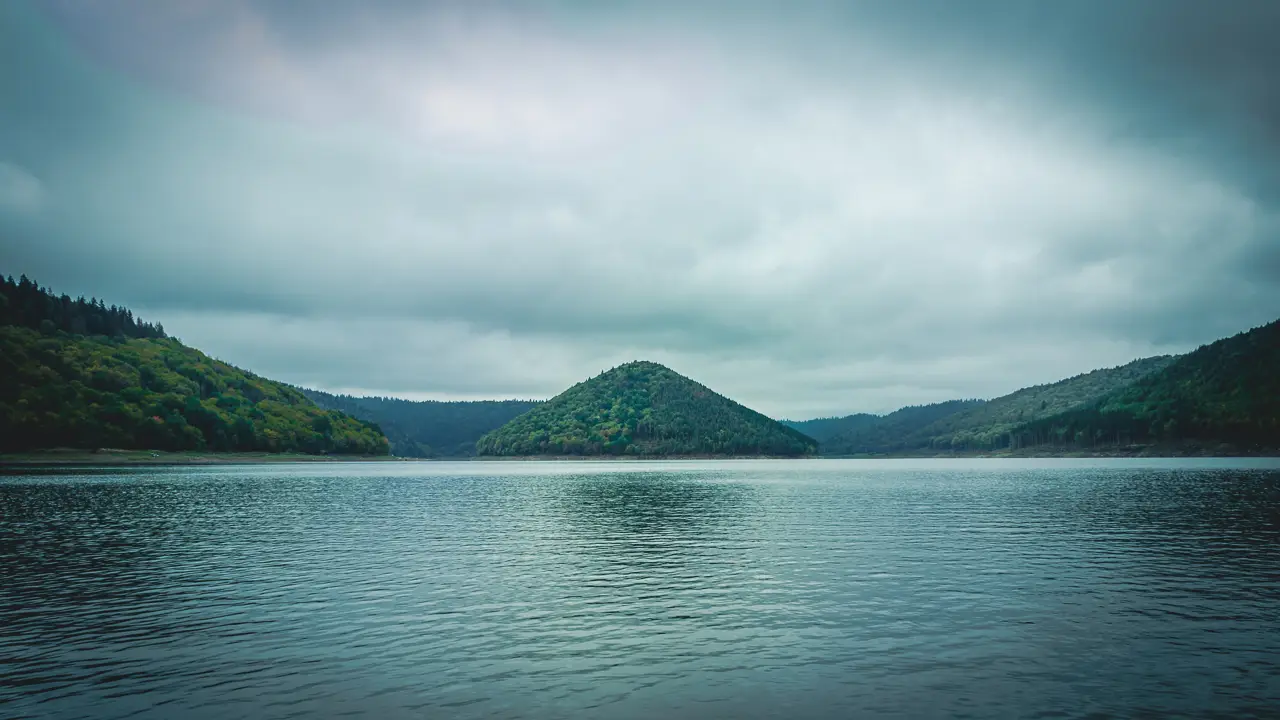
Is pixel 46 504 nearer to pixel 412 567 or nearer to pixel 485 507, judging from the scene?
pixel 485 507

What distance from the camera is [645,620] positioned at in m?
36.4

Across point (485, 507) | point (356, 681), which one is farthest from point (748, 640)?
point (485, 507)

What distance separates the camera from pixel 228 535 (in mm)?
71500

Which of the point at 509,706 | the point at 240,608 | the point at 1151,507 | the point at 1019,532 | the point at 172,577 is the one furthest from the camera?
the point at 1151,507

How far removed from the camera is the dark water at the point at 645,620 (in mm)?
25016

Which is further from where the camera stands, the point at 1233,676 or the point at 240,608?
the point at 240,608

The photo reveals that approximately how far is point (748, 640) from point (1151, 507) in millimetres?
84475

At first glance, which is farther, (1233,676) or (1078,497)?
(1078,497)

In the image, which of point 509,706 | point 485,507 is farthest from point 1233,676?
point 485,507

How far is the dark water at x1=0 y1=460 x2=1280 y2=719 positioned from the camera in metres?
25.0

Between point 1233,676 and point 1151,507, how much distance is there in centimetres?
7967

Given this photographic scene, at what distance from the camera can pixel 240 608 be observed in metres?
39.8

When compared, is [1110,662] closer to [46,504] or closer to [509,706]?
[509,706]

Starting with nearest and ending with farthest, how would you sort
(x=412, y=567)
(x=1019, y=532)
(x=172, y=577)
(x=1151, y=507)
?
(x=172, y=577)
(x=412, y=567)
(x=1019, y=532)
(x=1151, y=507)
